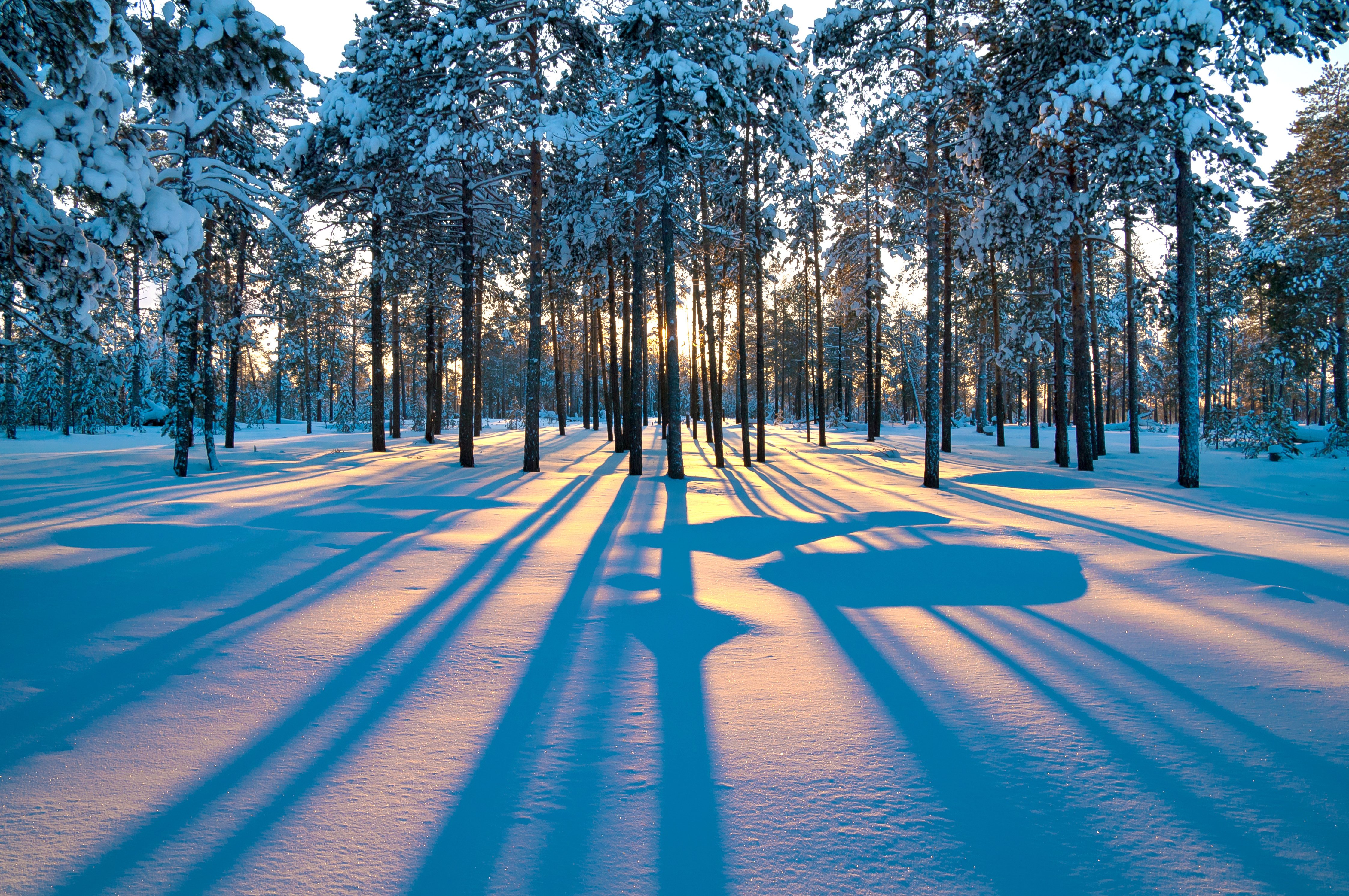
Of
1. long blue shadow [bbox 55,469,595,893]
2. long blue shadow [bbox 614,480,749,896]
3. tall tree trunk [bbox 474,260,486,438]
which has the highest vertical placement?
tall tree trunk [bbox 474,260,486,438]

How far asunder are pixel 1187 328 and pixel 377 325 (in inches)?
852

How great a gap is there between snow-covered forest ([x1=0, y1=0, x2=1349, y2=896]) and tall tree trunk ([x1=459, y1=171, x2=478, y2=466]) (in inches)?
9.9

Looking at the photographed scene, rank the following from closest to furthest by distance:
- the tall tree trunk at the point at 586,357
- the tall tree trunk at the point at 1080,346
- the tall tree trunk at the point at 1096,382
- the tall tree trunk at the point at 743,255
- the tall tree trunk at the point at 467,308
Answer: the tall tree trunk at the point at 1080,346 → the tall tree trunk at the point at 467,308 → the tall tree trunk at the point at 743,255 → the tall tree trunk at the point at 1096,382 → the tall tree trunk at the point at 586,357

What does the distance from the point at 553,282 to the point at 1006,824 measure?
2479 centimetres

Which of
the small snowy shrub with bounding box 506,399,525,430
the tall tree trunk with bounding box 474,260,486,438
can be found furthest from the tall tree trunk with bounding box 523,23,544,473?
the small snowy shrub with bounding box 506,399,525,430

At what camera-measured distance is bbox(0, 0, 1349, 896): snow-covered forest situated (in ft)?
7.95

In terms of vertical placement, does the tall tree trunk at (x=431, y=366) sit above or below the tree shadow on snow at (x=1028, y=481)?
above

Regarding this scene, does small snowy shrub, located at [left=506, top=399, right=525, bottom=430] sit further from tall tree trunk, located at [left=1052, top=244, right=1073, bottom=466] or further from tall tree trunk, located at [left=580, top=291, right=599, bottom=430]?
tall tree trunk, located at [left=1052, top=244, right=1073, bottom=466]

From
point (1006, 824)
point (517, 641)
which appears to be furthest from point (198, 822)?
point (1006, 824)

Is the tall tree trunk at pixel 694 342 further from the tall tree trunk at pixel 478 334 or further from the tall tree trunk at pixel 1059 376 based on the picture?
the tall tree trunk at pixel 1059 376

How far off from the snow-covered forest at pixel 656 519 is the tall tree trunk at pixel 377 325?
0.44 m

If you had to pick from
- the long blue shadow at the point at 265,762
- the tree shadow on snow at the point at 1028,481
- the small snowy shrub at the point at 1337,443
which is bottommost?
the long blue shadow at the point at 265,762

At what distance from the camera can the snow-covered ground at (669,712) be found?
87.1 inches

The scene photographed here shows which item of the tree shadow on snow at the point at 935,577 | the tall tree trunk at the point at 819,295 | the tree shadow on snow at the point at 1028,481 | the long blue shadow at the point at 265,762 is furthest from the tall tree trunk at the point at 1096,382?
the long blue shadow at the point at 265,762
